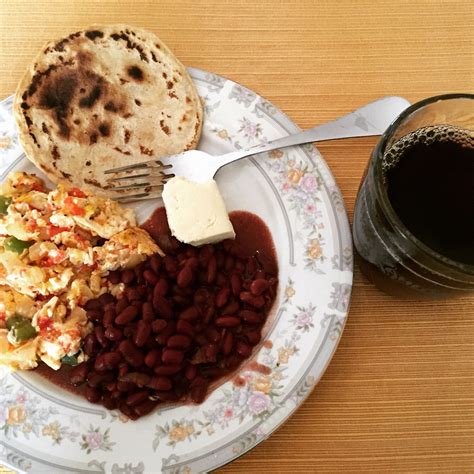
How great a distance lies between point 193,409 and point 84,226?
36.9 inches

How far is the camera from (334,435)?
202 cm

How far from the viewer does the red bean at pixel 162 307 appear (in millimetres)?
2026

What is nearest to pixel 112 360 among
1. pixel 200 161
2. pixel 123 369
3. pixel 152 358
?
pixel 123 369

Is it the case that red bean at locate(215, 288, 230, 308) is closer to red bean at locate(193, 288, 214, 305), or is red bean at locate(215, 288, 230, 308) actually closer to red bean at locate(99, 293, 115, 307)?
red bean at locate(193, 288, 214, 305)

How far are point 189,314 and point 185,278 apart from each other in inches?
6.2

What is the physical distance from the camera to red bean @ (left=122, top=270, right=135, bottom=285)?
2.14 m

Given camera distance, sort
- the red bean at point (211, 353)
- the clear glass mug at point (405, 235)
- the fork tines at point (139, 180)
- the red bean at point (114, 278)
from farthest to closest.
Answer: the fork tines at point (139, 180) < the red bean at point (114, 278) < the red bean at point (211, 353) < the clear glass mug at point (405, 235)

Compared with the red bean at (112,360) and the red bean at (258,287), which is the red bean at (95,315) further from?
the red bean at (258,287)

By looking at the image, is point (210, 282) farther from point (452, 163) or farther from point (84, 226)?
point (452, 163)

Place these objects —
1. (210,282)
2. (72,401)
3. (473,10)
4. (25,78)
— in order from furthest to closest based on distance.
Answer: (473,10) < (25,78) < (210,282) < (72,401)

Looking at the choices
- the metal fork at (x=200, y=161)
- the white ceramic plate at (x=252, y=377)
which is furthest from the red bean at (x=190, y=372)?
the metal fork at (x=200, y=161)

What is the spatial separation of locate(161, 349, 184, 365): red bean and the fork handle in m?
0.88

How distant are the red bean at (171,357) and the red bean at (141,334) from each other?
99mm

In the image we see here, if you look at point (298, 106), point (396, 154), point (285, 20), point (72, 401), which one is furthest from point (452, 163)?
point (72, 401)
